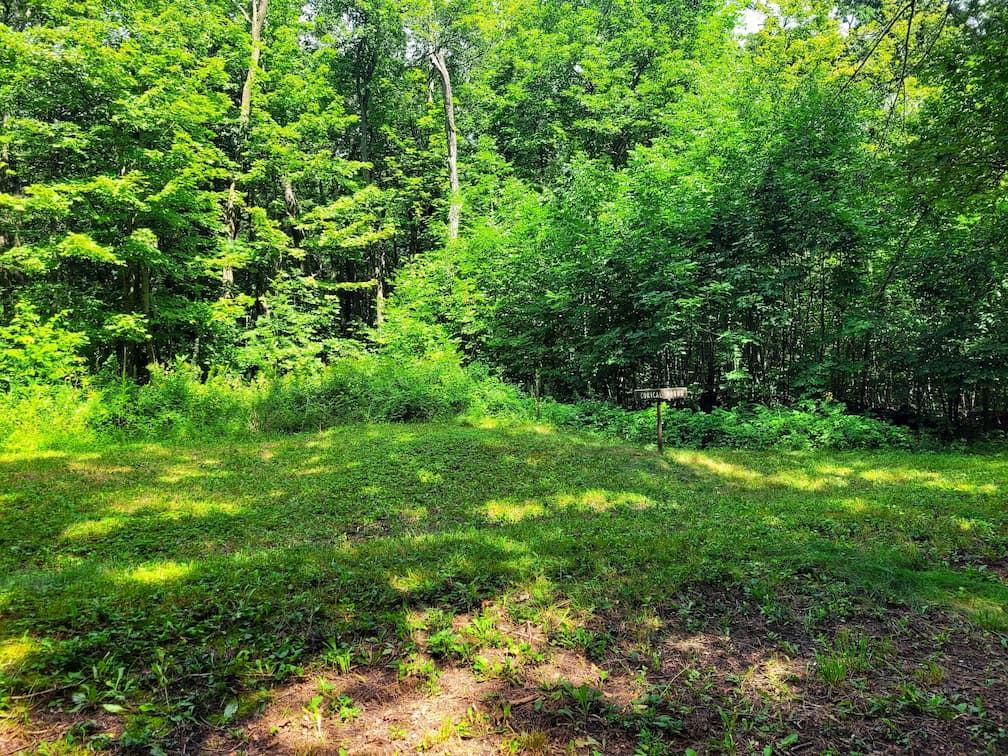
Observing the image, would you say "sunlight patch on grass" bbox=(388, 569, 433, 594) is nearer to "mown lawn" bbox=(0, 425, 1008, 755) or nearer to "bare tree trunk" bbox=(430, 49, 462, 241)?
"mown lawn" bbox=(0, 425, 1008, 755)

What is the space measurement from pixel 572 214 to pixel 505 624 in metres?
13.7

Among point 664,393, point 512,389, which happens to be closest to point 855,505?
point 664,393

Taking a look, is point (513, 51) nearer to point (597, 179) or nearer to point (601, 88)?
point (601, 88)

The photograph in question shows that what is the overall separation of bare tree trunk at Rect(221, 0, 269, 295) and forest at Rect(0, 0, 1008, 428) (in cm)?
11

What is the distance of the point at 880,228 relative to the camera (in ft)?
36.6

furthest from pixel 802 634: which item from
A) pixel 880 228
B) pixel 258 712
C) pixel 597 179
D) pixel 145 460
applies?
pixel 597 179

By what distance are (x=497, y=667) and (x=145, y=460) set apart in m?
7.79

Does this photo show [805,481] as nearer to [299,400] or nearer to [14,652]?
[14,652]

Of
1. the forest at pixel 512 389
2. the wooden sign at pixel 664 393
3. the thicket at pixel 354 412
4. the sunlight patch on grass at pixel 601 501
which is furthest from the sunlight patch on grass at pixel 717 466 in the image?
the sunlight patch on grass at pixel 601 501

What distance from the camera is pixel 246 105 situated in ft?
59.4

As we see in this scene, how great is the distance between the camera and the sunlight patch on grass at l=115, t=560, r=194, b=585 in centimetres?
356

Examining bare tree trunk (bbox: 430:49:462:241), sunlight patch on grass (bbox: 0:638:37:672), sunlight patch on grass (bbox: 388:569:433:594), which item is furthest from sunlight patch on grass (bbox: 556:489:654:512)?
bare tree trunk (bbox: 430:49:462:241)

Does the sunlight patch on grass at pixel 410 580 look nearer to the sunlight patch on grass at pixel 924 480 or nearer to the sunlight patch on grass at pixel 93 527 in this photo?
the sunlight patch on grass at pixel 93 527

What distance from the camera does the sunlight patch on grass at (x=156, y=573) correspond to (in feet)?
11.7
